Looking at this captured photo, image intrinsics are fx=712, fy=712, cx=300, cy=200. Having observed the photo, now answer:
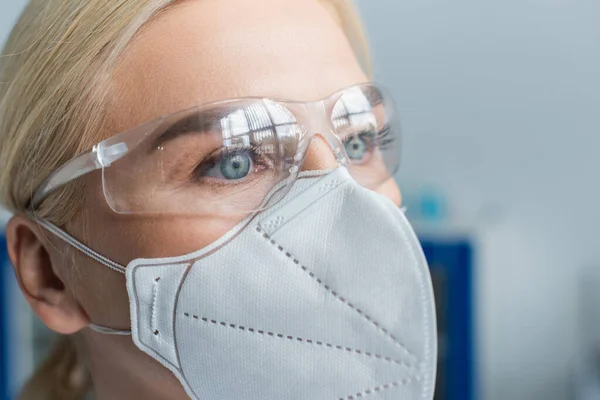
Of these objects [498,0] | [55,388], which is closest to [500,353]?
[498,0]

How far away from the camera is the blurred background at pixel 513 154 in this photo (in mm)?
2594

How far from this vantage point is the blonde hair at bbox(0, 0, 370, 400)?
2.83ft

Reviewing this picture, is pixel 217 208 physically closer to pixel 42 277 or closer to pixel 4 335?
pixel 42 277

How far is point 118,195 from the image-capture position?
84cm

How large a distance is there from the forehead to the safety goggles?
0.02m

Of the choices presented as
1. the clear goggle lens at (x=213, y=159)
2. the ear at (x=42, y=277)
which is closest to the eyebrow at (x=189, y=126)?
the clear goggle lens at (x=213, y=159)

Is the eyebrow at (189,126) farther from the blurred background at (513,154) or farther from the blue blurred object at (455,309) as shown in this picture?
the blurred background at (513,154)

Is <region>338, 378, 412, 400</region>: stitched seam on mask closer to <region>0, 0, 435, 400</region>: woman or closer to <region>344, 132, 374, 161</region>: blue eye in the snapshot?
<region>0, 0, 435, 400</region>: woman

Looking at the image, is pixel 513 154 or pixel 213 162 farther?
pixel 513 154

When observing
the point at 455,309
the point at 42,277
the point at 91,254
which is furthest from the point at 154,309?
the point at 455,309

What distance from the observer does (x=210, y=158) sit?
0.83m

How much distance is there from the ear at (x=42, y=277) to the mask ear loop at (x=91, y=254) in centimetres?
2

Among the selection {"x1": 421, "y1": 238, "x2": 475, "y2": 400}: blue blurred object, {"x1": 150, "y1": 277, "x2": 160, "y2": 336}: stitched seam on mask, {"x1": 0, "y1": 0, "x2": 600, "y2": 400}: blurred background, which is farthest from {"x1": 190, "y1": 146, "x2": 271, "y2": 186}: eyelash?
{"x1": 0, "y1": 0, "x2": 600, "y2": 400}: blurred background

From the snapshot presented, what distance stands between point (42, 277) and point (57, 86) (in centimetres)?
26
